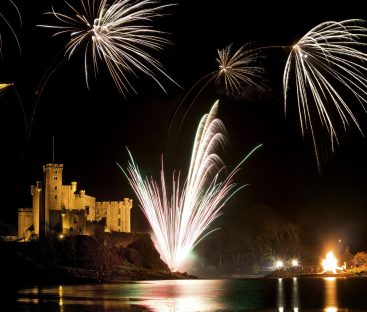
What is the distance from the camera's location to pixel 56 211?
102 m

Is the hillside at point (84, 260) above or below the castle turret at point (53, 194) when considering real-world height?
below

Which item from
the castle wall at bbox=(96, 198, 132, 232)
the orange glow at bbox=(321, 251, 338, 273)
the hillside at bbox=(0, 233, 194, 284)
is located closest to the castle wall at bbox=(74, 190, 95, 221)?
the castle wall at bbox=(96, 198, 132, 232)

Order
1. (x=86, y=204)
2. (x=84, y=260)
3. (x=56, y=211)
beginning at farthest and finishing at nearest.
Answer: (x=86, y=204) < (x=56, y=211) < (x=84, y=260)

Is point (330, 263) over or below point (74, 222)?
below

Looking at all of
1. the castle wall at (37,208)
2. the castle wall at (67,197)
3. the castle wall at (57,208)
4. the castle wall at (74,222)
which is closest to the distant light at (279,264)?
the castle wall at (57,208)

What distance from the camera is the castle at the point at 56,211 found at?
331 feet

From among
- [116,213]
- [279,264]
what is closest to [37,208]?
[116,213]

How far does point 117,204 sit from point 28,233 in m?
16.8

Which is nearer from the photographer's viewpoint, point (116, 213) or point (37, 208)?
point (37, 208)

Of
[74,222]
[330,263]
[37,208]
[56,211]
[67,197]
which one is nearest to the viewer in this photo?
[74,222]

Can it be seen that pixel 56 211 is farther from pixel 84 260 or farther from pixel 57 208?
pixel 84 260

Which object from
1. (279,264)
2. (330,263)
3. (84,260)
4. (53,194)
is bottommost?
(279,264)

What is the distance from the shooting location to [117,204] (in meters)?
112

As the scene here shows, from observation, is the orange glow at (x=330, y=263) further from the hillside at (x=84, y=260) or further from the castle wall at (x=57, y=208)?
the castle wall at (x=57, y=208)
